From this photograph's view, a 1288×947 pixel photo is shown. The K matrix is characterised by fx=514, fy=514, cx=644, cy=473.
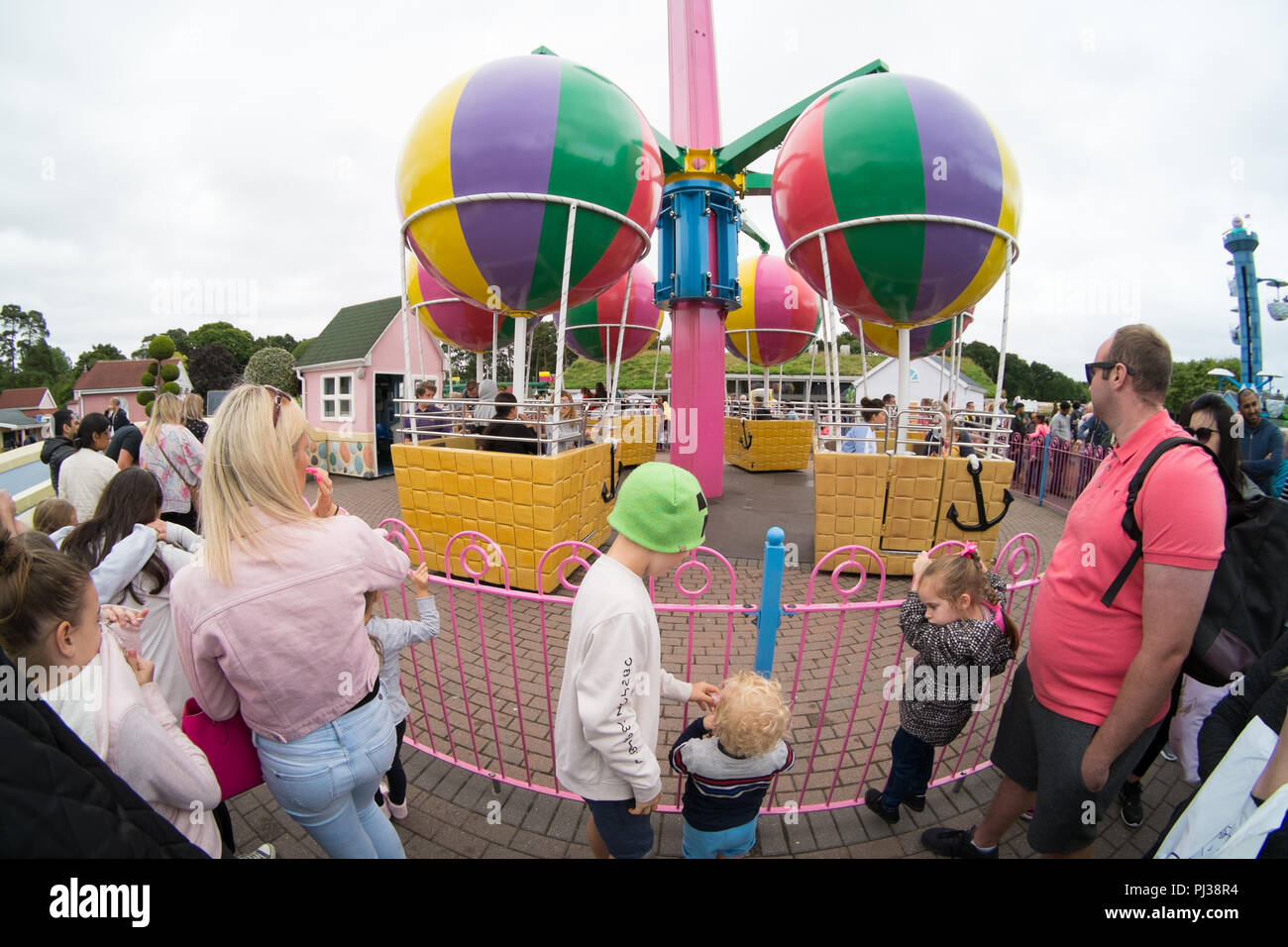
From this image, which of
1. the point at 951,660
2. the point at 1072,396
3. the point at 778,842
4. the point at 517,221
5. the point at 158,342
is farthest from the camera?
the point at 1072,396

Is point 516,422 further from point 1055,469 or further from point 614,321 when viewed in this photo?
point 1055,469

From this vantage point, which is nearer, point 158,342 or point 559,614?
point 559,614

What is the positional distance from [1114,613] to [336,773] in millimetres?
2370

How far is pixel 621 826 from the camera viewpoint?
5.26 ft

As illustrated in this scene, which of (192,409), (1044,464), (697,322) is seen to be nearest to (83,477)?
(192,409)

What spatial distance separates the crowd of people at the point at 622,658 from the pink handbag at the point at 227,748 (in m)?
0.02

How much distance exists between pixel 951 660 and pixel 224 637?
2377 mm

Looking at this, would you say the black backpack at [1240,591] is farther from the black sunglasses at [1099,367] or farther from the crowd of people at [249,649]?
the crowd of people at [249,649]

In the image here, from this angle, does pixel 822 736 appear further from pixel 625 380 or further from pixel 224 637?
pixel 625 380

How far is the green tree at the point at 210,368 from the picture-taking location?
43.9 m

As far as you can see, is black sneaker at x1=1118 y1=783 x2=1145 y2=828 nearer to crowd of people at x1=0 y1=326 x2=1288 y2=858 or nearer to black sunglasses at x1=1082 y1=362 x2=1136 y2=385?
crowd of people at x1=0 y1=326 x2=1288 y2=858

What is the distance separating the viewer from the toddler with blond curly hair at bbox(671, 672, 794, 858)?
1579 mm

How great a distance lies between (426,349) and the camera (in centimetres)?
1421
